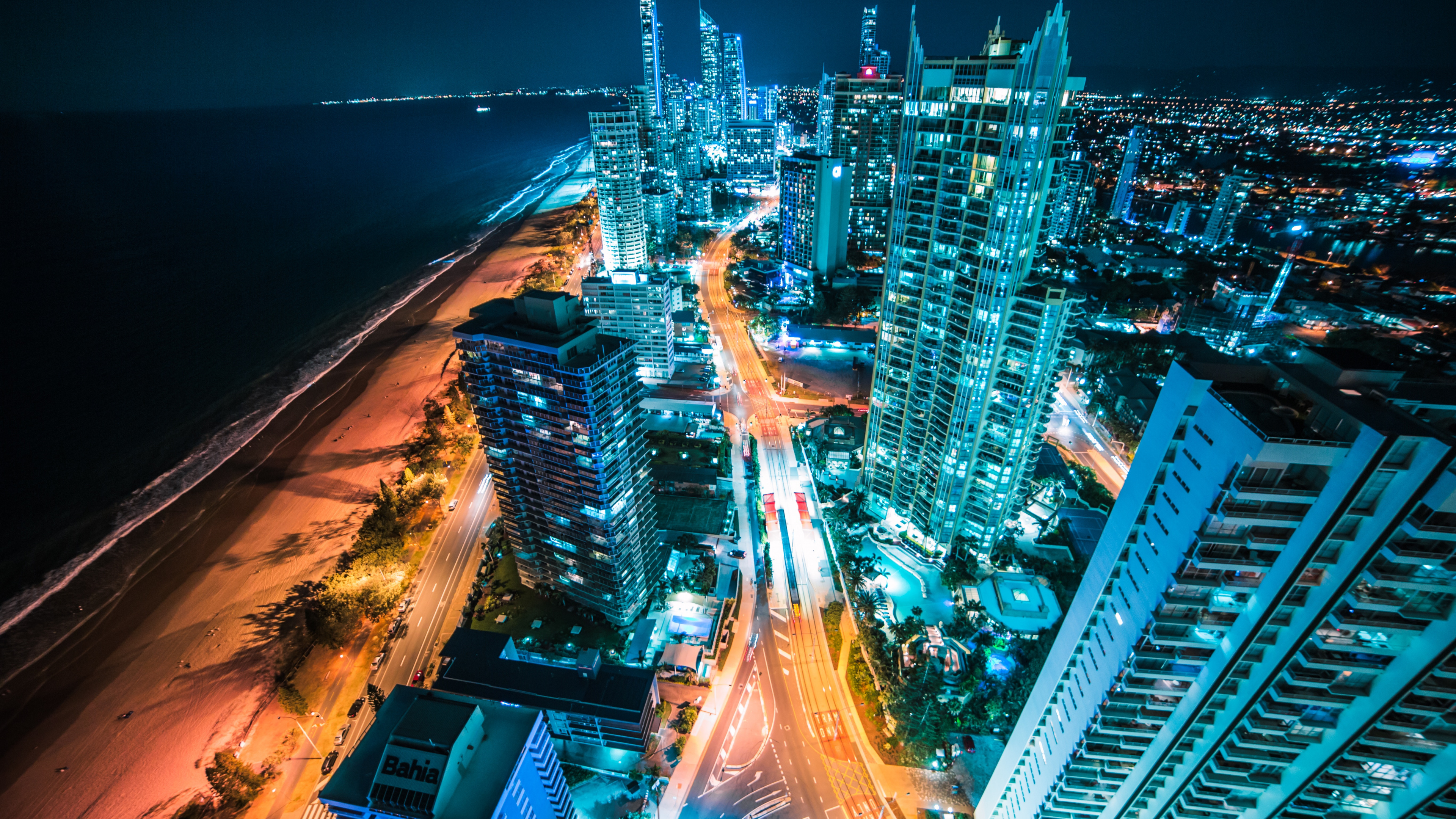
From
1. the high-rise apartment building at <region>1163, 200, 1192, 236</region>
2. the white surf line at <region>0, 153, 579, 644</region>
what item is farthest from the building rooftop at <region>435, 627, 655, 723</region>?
the high-rise apartment building at <region>1163, 200, 1192, 236</region>

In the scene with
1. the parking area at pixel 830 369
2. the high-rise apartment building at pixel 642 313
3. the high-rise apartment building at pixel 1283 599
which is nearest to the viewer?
the high-rise apartment building at pixel 1283 599

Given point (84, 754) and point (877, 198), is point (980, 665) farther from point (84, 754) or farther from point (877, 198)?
point (877, 198)

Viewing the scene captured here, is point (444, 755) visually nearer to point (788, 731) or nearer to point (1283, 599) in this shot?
point (788, 731)

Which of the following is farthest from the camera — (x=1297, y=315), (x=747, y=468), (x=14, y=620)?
(x=1297, y=315)

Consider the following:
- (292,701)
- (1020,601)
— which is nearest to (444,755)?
(292,701)

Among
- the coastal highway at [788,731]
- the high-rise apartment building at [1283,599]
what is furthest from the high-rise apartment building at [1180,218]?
the high-rise apartment building at [1283,599]

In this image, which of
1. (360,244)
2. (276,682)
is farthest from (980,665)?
(360,244)

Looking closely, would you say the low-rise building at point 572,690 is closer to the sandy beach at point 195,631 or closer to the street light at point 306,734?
the street light at point 306,734
